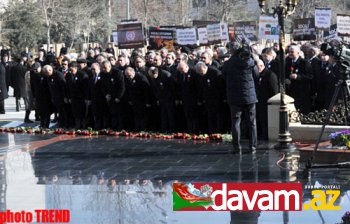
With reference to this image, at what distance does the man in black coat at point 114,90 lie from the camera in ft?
67.9

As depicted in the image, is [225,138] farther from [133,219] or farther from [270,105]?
[133,219]

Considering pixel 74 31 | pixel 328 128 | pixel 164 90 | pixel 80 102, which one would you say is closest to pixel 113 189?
pixel 328 128

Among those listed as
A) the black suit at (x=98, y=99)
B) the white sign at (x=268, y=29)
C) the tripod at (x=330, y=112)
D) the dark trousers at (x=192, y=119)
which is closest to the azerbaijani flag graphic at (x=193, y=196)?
the tripod at (x=330, y=112)

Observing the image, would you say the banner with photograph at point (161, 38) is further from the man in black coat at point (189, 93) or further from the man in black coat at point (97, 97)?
the man in black coat at point (189, 93)

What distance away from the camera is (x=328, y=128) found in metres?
17.0

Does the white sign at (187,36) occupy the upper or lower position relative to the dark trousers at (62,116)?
upper

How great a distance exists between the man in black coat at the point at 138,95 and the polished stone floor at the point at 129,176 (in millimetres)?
996

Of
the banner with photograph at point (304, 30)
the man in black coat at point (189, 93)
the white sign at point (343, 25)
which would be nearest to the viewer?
the man in black coat at point (189, 93)

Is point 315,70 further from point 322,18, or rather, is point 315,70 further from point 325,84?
point 322,18

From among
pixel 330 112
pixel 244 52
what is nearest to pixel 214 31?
pixel 244 52

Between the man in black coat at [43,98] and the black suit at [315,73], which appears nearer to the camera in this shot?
the black suit at [315,73]

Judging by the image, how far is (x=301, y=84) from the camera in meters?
19.0

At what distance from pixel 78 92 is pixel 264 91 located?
532 centimetres

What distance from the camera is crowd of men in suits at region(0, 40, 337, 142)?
18562 mm
